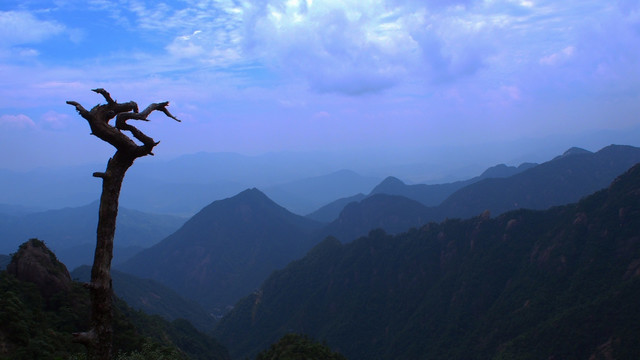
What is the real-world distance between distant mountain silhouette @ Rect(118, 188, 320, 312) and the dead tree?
4925 inches

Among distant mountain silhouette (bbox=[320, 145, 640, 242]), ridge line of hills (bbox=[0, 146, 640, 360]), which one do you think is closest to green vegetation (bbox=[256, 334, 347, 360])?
ridge line of hills (bbox=[0, 146, 640, 360])

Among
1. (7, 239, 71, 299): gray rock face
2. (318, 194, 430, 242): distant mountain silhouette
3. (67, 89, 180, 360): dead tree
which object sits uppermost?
(67, 89, 180, 360): dead tree

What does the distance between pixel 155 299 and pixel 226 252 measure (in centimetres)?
5037

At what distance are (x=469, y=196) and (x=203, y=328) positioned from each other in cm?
9989

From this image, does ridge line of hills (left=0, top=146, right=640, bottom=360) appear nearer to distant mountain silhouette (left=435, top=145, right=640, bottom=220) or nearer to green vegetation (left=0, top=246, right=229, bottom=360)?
distant mountain silhouette (left=435, top=145, right=640, bottom=220)

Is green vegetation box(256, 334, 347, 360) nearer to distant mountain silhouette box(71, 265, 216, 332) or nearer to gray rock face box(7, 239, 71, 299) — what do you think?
gray rock face box(7, 239, 71, 299)

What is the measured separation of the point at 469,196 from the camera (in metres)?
153

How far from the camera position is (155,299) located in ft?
320


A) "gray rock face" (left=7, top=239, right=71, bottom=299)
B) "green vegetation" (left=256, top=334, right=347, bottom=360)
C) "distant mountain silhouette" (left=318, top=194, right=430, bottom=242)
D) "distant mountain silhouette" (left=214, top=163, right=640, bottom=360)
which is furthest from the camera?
"distant mountain silhouette" (left=318, top=194, right=430, bottom=242)

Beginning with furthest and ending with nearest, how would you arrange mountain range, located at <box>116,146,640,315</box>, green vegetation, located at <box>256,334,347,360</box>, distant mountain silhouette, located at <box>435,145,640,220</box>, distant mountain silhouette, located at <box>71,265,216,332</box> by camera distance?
mountain range, located at <box>116,146,640,315</box> < distant mountain silhouette, located at <box>435,145,640,220</box> < distant mountain silhouette, located at <box>71,265,216,332</box> < green vegetation, located at <box>256,334,347,360</box>

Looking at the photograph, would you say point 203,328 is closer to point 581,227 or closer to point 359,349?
point 359,349

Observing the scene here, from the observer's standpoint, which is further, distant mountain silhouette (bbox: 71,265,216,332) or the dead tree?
distant mountain silhouette (bbox: 71,265,216,332)

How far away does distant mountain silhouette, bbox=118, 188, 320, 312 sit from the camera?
137 meters

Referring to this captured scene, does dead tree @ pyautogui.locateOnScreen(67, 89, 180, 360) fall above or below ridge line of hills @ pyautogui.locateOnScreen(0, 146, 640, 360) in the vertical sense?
above
